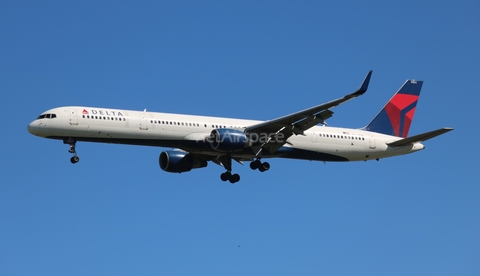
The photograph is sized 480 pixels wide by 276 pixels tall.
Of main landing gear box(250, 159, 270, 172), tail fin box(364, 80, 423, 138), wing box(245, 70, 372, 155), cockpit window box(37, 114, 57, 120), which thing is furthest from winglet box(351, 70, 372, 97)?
cockpit window box(37, 114, 57, 120)

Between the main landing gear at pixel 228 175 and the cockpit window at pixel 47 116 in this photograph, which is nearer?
the cockpit window at pixel 47 116

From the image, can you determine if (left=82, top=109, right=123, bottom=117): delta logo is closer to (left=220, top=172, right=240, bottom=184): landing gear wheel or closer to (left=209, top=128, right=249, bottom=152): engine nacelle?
(left=209, top=128, right=249, bottom=152): engine nacelle

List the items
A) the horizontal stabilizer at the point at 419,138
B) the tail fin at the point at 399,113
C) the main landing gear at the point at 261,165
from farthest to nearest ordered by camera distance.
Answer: the tail fin at the point at 399,113 < the main landing gear at the point at 261,165 < the horizontal stabilizer at the point at 419,138

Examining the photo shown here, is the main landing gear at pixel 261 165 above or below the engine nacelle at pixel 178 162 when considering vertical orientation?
below

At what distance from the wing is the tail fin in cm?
935

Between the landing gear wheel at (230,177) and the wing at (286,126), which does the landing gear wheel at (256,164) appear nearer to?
the wing at (286,126)

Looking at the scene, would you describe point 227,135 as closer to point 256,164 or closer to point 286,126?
point 286,126

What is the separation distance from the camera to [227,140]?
1923 inches

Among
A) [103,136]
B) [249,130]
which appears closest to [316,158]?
[249,130]

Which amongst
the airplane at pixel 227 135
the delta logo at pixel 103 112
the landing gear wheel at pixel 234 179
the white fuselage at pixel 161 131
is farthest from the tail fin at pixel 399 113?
the delta logo at pixel 103 112

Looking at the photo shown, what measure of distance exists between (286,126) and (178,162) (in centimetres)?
938

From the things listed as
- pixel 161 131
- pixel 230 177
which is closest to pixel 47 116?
pixel 161 131

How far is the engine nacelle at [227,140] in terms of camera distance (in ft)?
160

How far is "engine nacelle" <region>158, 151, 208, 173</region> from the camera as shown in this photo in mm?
54969
